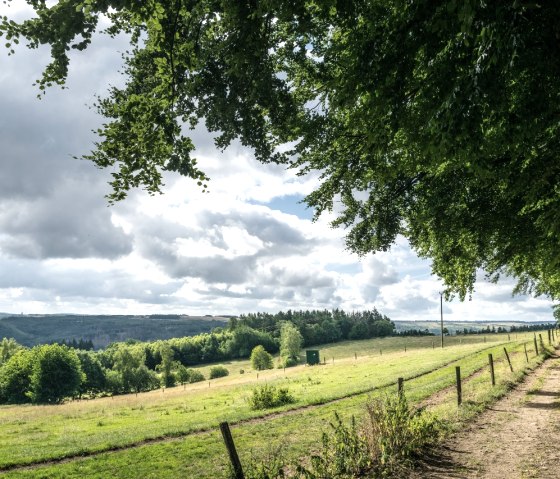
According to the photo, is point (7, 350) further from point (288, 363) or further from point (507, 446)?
point (507, 446)

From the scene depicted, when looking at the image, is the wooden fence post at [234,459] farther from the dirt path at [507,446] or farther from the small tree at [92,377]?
the small tree at [92,377]

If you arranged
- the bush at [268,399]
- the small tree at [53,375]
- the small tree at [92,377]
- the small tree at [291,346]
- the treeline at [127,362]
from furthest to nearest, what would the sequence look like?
the small tree at [291,346], the small tree at [92,377], the treeline at [127,362], the small tree at [53,375], the bush at [268,399]

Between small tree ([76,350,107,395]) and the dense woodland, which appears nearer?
the dense woodland

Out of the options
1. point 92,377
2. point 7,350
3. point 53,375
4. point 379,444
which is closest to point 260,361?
point 92,377

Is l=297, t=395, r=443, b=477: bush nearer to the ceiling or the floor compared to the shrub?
nearer to the ceiling

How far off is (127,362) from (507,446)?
10859 cm

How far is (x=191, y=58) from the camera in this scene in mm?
8188

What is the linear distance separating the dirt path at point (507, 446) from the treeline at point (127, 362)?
90291 millimetres

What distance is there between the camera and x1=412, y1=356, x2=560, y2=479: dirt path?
1036cm

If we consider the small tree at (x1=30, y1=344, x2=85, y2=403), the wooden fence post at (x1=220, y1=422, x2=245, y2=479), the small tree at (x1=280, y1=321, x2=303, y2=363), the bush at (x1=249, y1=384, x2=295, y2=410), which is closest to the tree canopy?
the wooden fence post at (x1=220, y1=422, x2=245, y2=479)

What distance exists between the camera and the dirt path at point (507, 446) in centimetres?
1036

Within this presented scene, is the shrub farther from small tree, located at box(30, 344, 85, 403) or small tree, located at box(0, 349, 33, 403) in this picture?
small tree, located at box(0, 349, 33, 403)

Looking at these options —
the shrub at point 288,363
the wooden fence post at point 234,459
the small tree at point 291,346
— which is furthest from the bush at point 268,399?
the small tree at point 291,346

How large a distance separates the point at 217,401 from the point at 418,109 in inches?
1538
